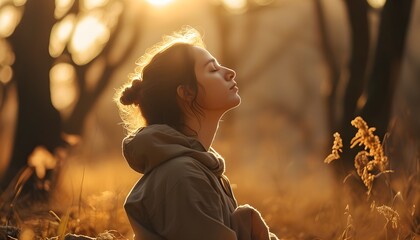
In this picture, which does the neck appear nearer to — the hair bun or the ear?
the ear

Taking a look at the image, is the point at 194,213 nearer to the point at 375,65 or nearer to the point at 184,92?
the point at 184,92

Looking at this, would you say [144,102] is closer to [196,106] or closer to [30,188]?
[196,106]

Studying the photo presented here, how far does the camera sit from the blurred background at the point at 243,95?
678 cm

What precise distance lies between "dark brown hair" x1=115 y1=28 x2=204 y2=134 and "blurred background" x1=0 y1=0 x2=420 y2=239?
50.4 inches

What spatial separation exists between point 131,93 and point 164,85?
0.55ft

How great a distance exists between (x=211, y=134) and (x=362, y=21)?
5.32m

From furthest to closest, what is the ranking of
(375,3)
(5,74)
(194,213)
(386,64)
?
(5,74)
(375,3)
(386,64)
(194,213)

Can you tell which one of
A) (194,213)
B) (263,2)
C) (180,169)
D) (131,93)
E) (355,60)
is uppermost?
(131,93)

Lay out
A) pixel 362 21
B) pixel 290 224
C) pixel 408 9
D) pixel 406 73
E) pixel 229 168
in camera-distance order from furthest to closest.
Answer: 1. pixel 406 73
2. pixel 229 168
3. pixel 362 21
4. pixel 408 9
5. pixel 290 224

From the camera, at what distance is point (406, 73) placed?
2003 centimetres

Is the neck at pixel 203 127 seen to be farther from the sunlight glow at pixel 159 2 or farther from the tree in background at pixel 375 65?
the sunlight glow at pixel 159 2

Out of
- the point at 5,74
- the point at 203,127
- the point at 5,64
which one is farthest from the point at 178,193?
the point at 5,74

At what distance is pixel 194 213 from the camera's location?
3193mm

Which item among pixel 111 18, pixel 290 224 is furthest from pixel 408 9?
pixel 111 18
